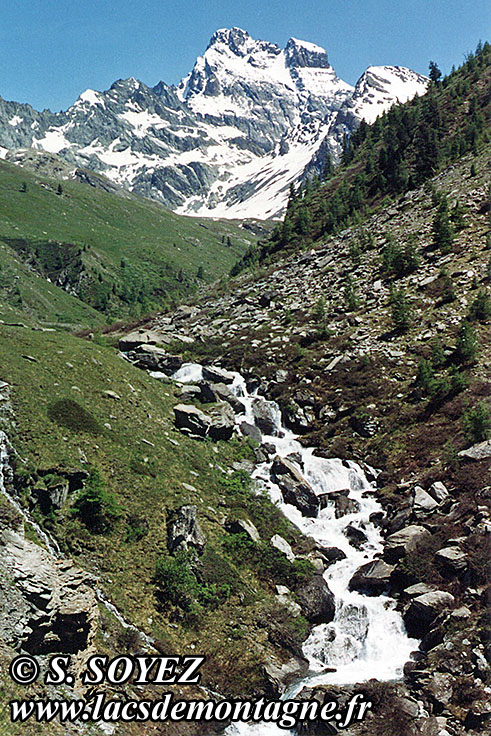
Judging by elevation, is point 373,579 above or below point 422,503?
below

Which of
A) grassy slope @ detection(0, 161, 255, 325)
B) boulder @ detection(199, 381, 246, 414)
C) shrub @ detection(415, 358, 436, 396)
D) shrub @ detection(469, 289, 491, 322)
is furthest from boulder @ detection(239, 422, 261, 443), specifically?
grassy slope @ detection(0, 161, 255, 325)

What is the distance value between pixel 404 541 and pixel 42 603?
55.1 feet

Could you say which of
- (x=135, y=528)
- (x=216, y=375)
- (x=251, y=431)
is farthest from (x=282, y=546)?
(x=216, y=375)

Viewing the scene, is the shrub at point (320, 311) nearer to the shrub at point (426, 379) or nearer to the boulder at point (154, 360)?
the boulder at point (154, 360)

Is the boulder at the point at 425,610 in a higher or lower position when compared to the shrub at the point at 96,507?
lower

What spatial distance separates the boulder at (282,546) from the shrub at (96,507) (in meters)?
8.36

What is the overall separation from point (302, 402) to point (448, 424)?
11.8 meters

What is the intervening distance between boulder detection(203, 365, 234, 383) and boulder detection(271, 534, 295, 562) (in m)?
19.0

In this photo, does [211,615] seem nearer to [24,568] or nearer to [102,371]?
[24,568]

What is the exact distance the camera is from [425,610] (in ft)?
62.8

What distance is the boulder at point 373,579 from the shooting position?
22.1m

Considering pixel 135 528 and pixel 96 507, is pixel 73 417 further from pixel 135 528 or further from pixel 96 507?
pixel 135 528

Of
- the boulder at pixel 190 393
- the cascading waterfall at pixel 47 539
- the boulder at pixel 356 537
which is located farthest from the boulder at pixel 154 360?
the cascading waterfall at pixel 47 539

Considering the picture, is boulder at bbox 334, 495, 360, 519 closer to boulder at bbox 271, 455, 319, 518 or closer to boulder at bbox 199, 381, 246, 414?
boulder at bbox 271, 455, 319, 518
